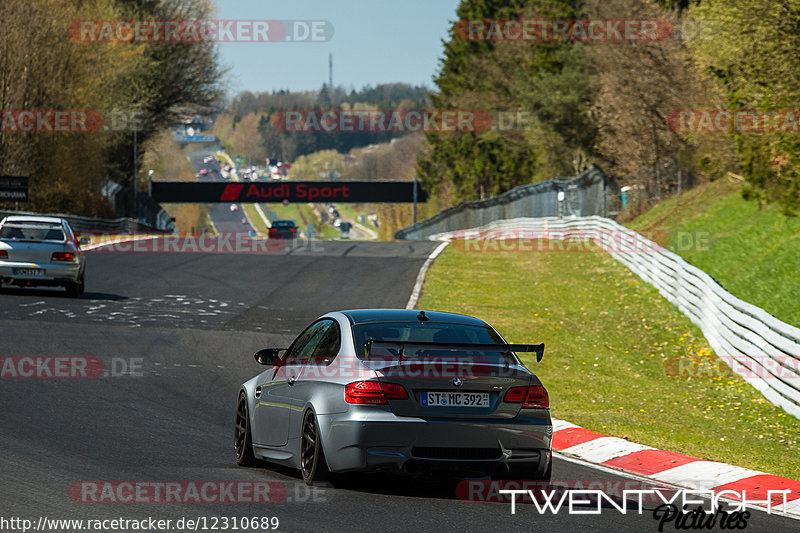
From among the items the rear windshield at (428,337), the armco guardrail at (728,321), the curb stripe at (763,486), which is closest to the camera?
the rear windshield at (428,337)

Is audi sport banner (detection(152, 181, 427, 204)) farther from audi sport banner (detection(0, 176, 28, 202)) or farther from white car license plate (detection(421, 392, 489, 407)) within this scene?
white car license plate (detection(421, 392, 489, 407))

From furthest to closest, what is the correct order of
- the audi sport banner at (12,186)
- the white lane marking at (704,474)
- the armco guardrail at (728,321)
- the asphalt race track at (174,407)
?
the audi sport banner at (12,186)
the armco guardrail at (728,321)
the white lane marking at (704,474)
the asphalt race track at (174,407)

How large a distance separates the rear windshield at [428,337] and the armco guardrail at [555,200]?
38.1m

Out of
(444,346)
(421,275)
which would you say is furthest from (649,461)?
(421,275)

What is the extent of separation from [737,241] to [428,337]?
73.6 ft

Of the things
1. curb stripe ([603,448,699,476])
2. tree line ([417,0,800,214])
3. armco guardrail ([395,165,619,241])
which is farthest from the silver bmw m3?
armco guardrail ([395,165,619,241])

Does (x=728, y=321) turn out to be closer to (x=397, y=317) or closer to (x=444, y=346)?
(x=397, y=317)

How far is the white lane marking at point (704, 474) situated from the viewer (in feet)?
31.3

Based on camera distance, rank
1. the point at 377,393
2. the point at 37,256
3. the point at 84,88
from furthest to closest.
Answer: the point at 84,88
the point at 37,256
the point at 377,393

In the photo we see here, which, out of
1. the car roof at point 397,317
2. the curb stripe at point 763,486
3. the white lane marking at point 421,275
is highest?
the car roof at point 397,317

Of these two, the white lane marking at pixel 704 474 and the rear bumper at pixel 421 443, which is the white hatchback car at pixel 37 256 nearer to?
Result: the white lane marking at pixel 704 474

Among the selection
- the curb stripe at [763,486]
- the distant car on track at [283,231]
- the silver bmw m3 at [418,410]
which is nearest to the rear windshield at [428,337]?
the silver bmw m3 at [418,410]

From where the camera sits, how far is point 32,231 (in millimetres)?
24406

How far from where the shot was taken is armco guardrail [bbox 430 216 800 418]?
46.2 ft
